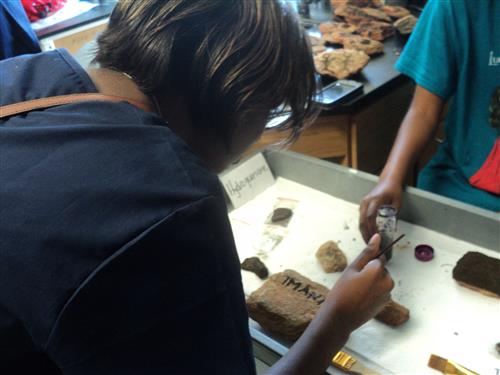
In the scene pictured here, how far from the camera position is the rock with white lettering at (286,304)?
96 cm

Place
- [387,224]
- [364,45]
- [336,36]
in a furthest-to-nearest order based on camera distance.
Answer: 1. [336,36]
2. [364,45]
3. [387,224]

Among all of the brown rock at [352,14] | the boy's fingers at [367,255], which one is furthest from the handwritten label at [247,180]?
the brown rock at [352,14]

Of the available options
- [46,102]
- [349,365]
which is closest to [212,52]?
[46,102]

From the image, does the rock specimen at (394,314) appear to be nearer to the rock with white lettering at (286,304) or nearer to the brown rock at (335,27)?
the rock with white lettering at (286,304)

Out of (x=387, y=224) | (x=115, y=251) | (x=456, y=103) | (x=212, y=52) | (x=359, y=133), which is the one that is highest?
(x=212, y=52)

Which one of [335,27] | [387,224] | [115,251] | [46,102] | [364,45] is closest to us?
[115,251]

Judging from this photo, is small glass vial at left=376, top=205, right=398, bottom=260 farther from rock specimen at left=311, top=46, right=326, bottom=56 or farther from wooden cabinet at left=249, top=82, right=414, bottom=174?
rock specimen at left=311, top=46, right=326, bottom=56

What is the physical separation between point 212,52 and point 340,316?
470 mm

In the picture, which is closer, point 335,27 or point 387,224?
point 387,224

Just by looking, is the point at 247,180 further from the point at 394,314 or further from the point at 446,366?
the point at 446,366

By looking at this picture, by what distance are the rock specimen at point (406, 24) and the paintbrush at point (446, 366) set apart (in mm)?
1522

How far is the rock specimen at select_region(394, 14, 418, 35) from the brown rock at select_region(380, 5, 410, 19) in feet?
0.39

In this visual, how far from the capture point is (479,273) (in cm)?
100

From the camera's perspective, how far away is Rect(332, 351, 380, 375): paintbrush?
0.87 meters
